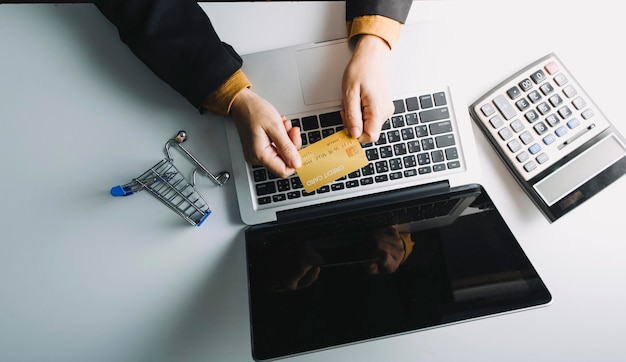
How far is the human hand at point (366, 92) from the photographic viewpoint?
0.55 m

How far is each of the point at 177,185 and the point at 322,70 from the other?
31 cm

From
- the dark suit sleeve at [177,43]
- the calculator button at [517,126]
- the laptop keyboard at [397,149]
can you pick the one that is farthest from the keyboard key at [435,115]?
the dark suit sleeve at [177,43]

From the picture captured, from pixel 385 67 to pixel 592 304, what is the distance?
0.49 m

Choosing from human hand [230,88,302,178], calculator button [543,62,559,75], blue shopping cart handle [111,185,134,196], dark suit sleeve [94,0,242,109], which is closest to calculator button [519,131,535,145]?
calculator button [543,62,559,75]

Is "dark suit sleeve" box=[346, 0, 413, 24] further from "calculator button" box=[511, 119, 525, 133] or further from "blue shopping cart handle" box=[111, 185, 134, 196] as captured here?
"blue shopping cart handle" box=[111, 185, 134, 196]

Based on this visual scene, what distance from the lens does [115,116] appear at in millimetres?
647

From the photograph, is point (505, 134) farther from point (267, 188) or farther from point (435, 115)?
point (267, 188)

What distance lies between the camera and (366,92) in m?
0.56

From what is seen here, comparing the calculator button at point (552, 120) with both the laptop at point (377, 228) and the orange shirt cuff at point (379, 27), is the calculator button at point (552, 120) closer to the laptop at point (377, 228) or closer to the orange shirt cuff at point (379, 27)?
the laptop at point (377, 228)

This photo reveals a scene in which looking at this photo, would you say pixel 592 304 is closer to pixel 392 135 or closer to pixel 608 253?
pixel 608 253

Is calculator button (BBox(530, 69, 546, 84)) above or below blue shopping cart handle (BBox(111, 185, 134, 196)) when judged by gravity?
above

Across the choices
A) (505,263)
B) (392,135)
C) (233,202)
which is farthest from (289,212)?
(505,263)

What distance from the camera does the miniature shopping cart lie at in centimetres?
61

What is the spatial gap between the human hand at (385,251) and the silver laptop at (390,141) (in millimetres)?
77
